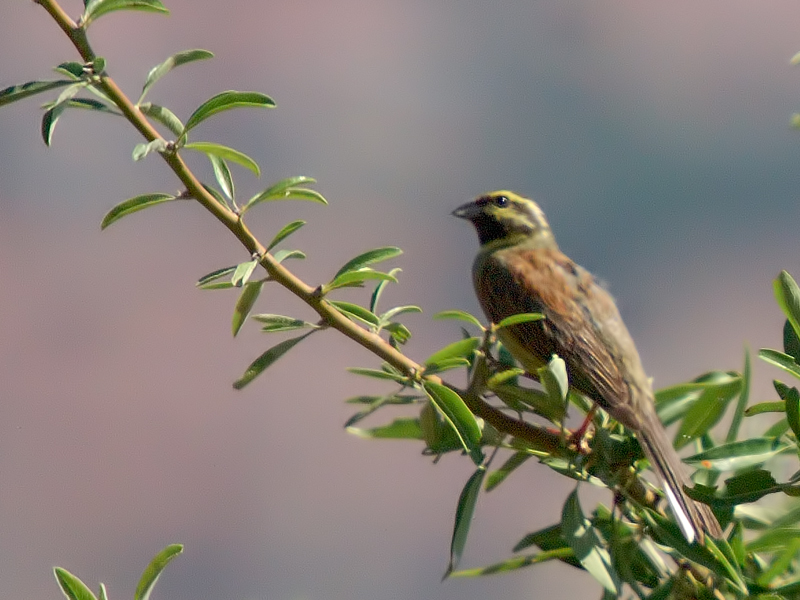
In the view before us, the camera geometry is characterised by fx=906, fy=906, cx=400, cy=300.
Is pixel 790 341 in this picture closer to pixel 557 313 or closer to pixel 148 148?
pixel 148 148

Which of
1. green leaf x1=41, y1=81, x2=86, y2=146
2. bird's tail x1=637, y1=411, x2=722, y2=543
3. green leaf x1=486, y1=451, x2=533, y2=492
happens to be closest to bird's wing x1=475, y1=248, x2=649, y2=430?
bird's tail x1=637, y1=411, x2=722, y2=543

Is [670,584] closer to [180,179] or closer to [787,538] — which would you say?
[787,538]

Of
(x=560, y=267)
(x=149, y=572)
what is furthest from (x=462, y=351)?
(x=560, y=267)

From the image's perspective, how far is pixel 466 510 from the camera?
6.16ft

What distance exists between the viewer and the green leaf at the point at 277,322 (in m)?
1.79

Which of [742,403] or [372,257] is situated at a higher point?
[372,257]

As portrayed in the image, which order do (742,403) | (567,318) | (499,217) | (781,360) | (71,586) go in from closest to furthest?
(71,586) → (781,360) → (742,403) → (567,318) → (499,217)

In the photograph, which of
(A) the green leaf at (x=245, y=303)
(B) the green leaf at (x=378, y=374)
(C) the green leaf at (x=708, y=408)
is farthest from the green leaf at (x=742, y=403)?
(A) the green leaf at (x=245, y=303)

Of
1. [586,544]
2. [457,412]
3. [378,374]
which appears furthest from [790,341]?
[378,374]

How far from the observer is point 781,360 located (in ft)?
5.90

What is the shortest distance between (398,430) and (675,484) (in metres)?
0.66

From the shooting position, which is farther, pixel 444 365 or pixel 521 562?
pixel 521 562

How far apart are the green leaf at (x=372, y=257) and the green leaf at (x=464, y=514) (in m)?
0.48

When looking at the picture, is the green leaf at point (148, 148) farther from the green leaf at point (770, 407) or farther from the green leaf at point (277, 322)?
the green leaf at point (770, 407)
